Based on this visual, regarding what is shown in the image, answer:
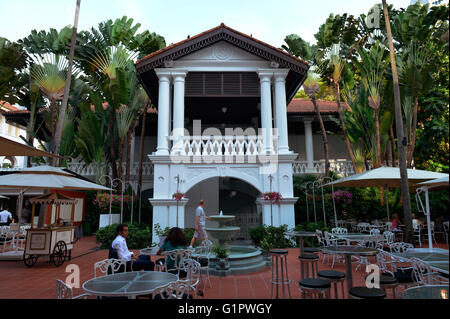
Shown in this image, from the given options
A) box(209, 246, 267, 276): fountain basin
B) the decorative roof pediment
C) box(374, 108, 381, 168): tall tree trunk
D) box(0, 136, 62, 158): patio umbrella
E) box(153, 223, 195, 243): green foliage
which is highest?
the decorative roof pediment

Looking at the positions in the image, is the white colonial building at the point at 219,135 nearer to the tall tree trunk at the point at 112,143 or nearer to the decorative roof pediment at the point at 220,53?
the decorative roof pediment at the point at 220,53

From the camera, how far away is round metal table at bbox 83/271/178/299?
118 inches

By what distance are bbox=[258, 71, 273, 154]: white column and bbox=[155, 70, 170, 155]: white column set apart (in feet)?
13.2

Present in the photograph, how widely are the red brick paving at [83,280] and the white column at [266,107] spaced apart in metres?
4.65

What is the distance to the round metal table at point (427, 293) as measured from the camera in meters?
2.79

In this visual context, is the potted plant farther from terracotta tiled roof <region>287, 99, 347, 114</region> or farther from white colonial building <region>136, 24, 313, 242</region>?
terracotta tiled roof <region>287, 99, 347, 114</region>

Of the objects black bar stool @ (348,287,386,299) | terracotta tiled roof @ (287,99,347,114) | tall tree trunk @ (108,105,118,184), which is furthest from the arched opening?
black bar stool @ (348,287,386,299)

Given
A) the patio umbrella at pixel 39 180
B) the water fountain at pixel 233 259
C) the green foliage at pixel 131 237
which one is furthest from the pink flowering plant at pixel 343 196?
the patio umbrella at pixel 39 180

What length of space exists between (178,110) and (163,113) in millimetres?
666

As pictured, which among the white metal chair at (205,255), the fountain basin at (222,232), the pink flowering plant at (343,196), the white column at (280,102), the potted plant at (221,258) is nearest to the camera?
the white metal chair at (205,255)

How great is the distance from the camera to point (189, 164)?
10633 millimetres

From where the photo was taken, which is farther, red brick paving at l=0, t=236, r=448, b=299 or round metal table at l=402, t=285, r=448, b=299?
red brick paving at l=0, t=236, r=448, b=299

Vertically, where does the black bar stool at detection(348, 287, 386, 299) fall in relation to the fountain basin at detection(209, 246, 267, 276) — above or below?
above

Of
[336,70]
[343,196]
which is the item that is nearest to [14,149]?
[343,196]
